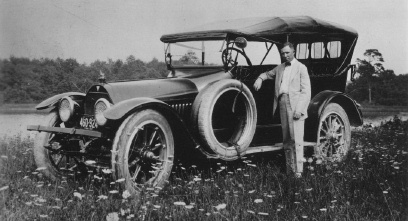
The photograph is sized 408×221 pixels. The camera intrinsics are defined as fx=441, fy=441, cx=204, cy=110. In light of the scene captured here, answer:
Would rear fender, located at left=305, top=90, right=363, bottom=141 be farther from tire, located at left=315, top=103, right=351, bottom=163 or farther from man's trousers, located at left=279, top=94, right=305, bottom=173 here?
Result: man's trousers, located at left=279, top=94, right=305, bottom=173

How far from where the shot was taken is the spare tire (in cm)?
510

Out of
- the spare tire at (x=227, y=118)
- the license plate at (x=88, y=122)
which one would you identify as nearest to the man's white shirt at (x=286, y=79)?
the spare tire at (x=227, y=118)

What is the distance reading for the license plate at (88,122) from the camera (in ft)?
17.2

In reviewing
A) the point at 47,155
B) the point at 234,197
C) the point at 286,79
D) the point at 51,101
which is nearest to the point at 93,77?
the point at 51,101

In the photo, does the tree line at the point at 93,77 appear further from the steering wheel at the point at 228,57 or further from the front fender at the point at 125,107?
the steering wheel at the point at 228,57

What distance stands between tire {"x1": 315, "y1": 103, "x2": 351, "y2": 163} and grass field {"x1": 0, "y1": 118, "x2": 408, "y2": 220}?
88 centimetres

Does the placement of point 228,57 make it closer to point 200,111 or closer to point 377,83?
point 200,111

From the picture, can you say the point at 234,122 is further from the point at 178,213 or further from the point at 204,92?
the point at 178,213

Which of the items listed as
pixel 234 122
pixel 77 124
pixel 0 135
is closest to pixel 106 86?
pixel 77 124

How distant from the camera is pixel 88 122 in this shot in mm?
5297

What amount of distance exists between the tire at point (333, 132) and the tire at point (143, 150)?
8.44ft

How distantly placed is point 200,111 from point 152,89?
701mm

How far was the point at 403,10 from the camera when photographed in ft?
14.7

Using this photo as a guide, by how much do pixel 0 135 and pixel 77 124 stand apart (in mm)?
2073
